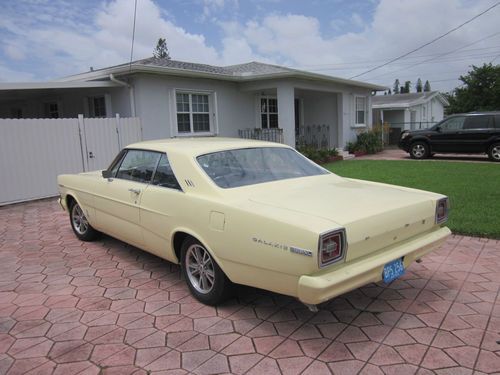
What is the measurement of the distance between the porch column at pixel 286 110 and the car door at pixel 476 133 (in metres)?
6.41

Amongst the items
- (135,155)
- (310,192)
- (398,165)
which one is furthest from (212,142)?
(398,165)

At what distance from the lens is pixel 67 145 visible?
10.4 meters

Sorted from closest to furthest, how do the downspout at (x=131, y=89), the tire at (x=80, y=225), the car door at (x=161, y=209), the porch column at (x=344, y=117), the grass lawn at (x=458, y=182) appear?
the car door at (x=161, y=209)
the tire at (x=80, y=225)
the grass lawn at (x=458, y=182)
the downspout at (x=131, y=89)
the porch column at (x=344, y=117)

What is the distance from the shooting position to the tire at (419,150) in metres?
16.5

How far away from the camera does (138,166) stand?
4871 millimetres

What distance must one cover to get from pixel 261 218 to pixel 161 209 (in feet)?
4.51

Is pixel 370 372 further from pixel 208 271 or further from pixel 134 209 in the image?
pixel 134 209

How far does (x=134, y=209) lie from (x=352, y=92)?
16.3m

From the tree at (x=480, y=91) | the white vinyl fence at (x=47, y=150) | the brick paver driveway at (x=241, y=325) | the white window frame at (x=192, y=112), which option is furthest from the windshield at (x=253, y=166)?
the tree at (x=480, y=91)

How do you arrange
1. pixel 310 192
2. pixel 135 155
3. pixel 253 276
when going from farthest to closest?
pixel 135 155 → pixel 310 192 → pixel 253 276

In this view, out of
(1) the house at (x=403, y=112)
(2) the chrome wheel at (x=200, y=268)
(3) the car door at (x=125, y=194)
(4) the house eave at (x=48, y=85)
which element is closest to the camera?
(2) the chrome wheel at (x=200, y=268)

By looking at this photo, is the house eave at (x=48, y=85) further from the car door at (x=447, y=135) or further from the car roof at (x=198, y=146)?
the car door at (x=447, y=135)

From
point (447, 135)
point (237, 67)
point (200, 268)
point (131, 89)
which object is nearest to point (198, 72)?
point (131, 89)

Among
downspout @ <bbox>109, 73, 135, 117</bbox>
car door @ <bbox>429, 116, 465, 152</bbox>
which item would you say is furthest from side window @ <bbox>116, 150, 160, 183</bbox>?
car door @ <bbox>429, 116, 465, 152</bbox>
